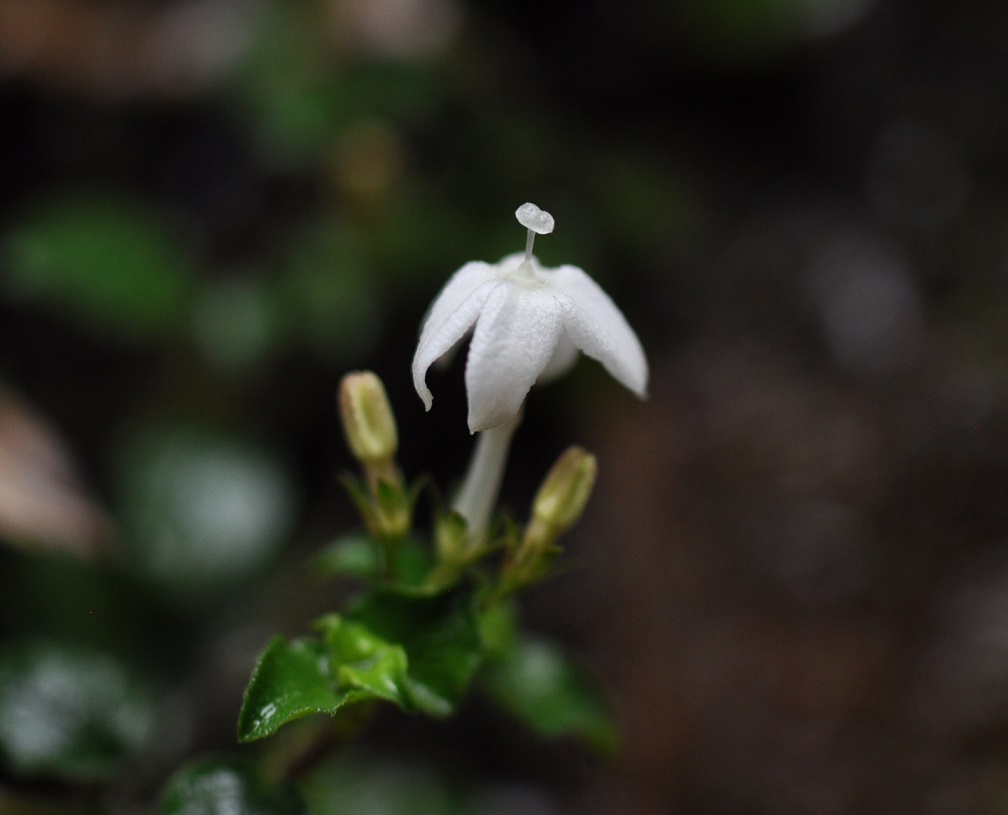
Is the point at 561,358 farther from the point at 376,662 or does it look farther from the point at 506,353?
the point at 376,662

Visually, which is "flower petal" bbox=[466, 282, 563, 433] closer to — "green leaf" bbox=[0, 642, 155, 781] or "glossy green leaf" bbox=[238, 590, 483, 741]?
"glossy green leaf" bbox=[238, 590, 483, 741]

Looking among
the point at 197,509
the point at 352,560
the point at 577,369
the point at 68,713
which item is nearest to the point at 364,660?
the point at 352,560

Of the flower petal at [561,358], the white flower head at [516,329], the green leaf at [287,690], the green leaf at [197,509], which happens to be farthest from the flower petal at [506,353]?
the green leaf at [197,509]

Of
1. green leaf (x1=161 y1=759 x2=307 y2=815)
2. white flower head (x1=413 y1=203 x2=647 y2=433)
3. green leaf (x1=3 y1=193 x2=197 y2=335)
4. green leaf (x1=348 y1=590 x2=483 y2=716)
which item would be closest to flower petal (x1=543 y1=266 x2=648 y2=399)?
white flower head (x1=413 y1=203 x2=647 y2=433)

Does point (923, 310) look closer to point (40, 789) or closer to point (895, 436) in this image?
point (895, 436)

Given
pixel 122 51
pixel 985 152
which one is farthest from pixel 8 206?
pixel 985 152

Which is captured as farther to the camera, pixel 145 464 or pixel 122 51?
pixel 122 51
